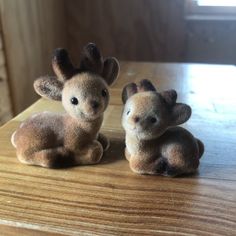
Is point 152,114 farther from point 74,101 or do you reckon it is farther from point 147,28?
point 147,28

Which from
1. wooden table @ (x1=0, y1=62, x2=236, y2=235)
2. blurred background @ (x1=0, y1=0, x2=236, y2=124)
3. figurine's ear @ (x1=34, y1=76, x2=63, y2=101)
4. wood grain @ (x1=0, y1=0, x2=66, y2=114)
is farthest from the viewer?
blurred background @ (x1=0, y1=0, x2=236, y2=124)

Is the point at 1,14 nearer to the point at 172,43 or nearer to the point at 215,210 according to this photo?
the point at 172,43

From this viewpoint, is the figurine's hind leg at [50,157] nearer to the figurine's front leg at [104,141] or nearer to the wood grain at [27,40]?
the figurine's front leg at [104,141]

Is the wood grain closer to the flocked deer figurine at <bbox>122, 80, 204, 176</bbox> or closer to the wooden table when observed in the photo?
the wooden table

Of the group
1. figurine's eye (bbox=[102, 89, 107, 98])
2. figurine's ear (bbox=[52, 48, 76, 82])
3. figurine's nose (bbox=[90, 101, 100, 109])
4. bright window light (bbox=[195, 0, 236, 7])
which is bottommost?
bright window light (bbox=[195, 0, 236, 7])

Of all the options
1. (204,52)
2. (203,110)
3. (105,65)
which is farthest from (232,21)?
(105,65)

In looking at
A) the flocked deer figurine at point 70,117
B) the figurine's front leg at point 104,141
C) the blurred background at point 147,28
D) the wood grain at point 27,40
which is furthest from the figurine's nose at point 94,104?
the blurred background at point 147,28

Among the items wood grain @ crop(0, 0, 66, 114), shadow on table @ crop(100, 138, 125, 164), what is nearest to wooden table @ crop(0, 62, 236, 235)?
shadow on table @ crop(100, 138, 125, 164)
